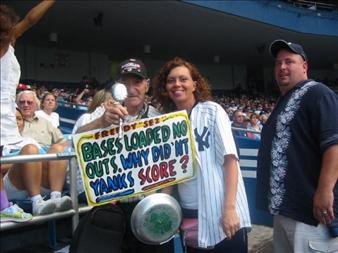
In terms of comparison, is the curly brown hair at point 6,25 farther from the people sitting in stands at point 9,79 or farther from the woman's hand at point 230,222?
the woman's hand at point 230,222

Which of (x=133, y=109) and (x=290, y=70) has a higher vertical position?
(x=290, y=70)

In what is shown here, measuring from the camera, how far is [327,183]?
88.3 inches

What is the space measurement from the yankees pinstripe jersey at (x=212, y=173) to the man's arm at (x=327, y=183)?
0.39 metres

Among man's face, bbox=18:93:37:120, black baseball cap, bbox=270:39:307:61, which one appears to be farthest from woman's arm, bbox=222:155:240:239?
man's face, bbox=18:93:37:120

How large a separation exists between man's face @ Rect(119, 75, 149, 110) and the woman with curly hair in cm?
16

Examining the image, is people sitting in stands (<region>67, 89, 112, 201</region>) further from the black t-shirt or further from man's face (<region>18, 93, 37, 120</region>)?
the black t-shirt

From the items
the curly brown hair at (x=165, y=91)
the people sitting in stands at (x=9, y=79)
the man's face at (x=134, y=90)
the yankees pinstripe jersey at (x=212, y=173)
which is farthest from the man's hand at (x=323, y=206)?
the people sitting in stands at (x=9, y=79)

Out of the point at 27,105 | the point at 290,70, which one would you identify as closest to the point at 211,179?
the point at 290,70

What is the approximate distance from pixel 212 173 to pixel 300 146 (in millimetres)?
536

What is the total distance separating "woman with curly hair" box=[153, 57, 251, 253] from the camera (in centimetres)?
220

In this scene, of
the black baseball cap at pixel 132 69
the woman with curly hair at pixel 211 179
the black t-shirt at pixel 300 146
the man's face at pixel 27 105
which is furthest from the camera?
the man's face at pixel 27 105

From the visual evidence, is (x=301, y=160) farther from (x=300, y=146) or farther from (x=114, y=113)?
(x=114, y=113)

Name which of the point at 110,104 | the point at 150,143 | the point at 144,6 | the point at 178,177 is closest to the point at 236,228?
the point at 178,177

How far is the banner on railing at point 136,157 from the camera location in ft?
7.00
